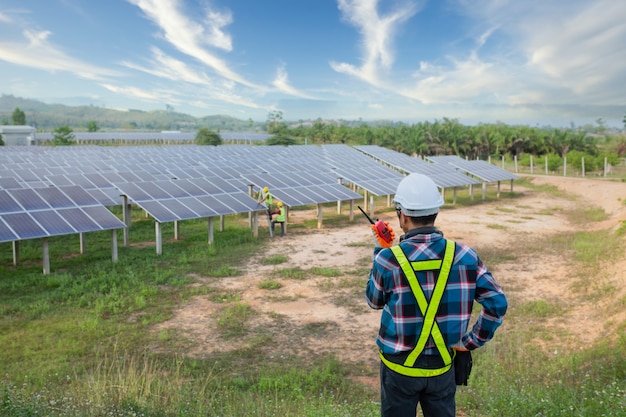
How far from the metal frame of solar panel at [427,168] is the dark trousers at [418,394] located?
24.5 m

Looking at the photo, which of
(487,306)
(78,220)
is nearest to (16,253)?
(78,220)

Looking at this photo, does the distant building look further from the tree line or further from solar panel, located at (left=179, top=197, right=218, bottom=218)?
solar panel, located at (left=179, top=197, right=218, bottom=218)

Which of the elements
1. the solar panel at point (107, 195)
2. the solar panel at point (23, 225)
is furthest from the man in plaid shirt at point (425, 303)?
the solar panel at point (107, 195)

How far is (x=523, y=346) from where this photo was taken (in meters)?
8.31

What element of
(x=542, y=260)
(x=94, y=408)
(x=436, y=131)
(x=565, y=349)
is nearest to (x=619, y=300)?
(x=565, y=349)

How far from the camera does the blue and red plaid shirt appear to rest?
9.80 feet

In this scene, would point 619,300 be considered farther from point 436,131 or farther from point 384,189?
point 436,131

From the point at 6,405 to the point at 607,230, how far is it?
2092 cm

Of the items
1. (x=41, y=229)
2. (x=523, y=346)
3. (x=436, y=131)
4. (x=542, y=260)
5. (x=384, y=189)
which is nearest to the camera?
(x=523, y=346)

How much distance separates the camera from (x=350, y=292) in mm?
12062

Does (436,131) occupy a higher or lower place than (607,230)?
higher

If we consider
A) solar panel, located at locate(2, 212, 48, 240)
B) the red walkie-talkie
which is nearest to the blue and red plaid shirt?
the red walkie-talkie

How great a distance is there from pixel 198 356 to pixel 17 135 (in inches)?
3219

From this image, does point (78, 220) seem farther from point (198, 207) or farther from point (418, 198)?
point (418, 198)
